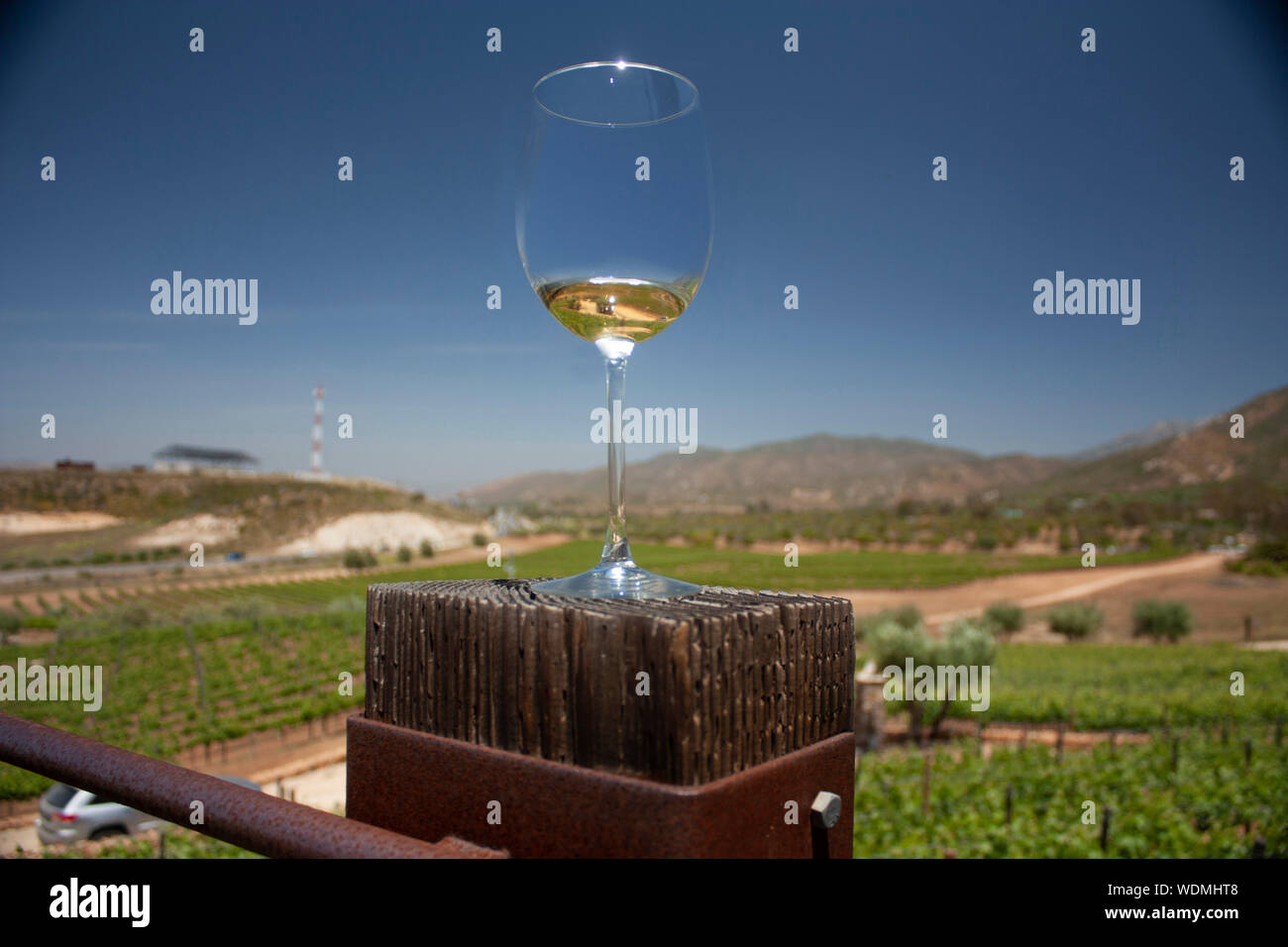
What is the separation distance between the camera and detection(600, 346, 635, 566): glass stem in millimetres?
1121

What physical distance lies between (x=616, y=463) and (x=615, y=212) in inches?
13.5

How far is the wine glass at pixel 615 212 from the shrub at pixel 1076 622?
61870 millimetres

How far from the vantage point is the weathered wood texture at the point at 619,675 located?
2.20 ft

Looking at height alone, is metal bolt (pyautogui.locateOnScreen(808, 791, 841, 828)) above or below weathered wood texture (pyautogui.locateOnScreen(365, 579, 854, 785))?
below

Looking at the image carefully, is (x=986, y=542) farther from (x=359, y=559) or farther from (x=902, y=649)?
(x=902, y=649)

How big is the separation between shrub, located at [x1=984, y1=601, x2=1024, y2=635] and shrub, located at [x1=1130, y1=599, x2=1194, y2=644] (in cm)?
816

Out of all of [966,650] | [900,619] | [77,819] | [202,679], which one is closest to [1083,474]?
[900,619]

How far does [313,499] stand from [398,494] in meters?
Answer: 15.1

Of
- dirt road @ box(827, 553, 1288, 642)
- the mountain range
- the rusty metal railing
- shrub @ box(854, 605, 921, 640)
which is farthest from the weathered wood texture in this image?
the mountain range

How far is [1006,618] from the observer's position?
56156 millimetres

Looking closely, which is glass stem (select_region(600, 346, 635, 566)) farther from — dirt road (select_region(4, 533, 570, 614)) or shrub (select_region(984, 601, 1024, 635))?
dirt road (select_region(4, 533, 570, 614))

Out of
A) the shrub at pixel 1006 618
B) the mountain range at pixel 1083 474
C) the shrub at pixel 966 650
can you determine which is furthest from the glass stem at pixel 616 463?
the mountain range at pixel 1083 474

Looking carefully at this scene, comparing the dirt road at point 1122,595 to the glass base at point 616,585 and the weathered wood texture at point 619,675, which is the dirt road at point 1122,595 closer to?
the glass base at point 616,585
